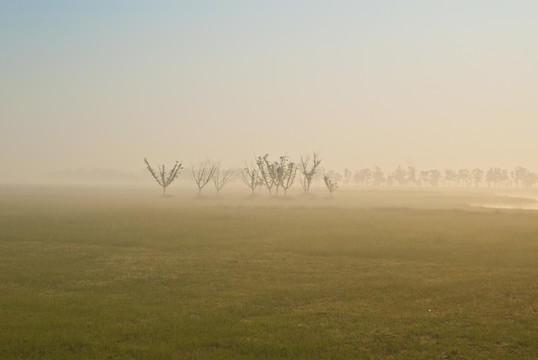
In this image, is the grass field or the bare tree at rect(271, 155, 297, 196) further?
the bare tree at rect(271, 155, 297, 196)

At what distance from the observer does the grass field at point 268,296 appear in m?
11.2

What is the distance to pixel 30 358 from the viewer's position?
10570 millimetres

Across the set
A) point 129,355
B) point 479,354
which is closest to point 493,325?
point 479,354

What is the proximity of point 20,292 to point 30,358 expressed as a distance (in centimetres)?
689

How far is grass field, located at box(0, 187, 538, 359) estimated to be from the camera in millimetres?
11250

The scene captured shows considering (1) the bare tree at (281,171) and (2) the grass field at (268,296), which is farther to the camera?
(1) the bare tree at (281,171)

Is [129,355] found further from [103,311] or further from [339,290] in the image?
[339,290]

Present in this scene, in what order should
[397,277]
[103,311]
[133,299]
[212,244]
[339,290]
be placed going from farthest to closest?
[212,244] → [397,277] → [339,290] → [133,299] → [103,311]

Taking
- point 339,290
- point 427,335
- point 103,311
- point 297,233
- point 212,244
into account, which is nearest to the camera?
point 427,335

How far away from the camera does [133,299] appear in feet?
50.9

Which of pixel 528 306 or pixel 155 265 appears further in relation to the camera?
pixel 155 265

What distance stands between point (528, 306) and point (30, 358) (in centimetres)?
1585

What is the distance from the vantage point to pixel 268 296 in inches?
623

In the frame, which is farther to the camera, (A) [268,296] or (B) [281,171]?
(B) [281,171]
